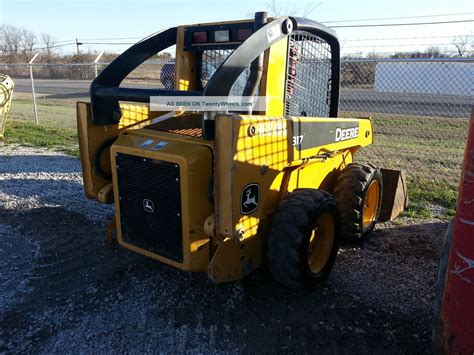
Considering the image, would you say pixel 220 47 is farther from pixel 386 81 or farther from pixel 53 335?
pixel 386 81

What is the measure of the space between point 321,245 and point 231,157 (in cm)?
136

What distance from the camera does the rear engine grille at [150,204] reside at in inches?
117

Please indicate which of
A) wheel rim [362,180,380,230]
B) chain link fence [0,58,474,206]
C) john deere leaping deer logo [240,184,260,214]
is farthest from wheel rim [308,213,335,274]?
chain link fence [0,58,474,206]

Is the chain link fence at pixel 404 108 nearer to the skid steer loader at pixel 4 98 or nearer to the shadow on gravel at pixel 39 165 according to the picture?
the skid steer loader at pixel 4 98

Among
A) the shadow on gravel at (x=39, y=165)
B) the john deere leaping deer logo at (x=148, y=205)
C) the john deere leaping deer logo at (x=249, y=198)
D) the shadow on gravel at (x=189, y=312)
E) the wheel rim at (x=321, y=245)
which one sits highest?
the john deere leaping deer logo at (x=249, y=198)

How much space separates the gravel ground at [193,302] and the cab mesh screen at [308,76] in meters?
1.44

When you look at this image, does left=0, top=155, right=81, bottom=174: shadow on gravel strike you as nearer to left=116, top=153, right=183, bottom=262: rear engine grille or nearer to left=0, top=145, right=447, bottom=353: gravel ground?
left=0, top=145, right=447, bottom=353: gravel ground

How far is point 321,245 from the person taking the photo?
3.56 metres

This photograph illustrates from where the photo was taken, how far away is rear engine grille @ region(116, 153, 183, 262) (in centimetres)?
298

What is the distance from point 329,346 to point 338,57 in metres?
2.56

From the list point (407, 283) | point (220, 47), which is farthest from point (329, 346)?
point (220, 47)

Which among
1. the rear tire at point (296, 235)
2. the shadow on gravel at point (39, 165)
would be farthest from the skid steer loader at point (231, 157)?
the shadow on gravel at point (39, 165)

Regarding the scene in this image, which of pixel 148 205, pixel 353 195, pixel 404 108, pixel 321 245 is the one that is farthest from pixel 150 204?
pixel 404 108

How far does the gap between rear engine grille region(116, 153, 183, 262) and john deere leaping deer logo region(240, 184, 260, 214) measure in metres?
0.45
